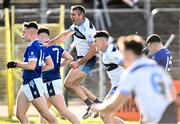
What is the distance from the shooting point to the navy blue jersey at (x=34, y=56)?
1322cm

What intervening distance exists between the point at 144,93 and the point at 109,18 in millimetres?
16783

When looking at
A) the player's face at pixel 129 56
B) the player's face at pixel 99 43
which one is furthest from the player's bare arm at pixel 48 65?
the player's face at pixel 129 56

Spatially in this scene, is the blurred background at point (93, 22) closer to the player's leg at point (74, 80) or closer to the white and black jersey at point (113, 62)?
the player's leg at point (74, 80)

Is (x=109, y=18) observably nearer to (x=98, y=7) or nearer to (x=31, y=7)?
(x=98, y=7)

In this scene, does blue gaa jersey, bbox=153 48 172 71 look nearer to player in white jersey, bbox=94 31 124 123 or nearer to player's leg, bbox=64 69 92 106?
player in white jersey, bbox=94 31 124 123

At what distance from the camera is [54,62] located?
608 inches

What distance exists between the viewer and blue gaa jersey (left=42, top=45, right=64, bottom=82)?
1512 cm

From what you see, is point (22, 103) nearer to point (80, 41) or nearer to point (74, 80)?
point (74, 80)

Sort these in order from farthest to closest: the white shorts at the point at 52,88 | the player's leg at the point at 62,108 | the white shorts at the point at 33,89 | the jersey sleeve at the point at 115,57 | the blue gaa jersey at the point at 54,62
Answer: the blue gaa jersey at the point at 54,62 → the white shorts at the point at 52,88 → the player's leg at the point at 62,108 → the jersey sleeve at the point at 115,57 → the white shorts at the point at 33,89

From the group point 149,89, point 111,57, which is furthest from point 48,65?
point 149,89

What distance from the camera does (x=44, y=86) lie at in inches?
572

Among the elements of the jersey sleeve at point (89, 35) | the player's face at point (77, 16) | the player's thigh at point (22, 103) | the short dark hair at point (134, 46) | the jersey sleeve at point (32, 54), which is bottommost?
the player's thigh at point (22, 103)

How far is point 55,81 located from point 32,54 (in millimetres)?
2084

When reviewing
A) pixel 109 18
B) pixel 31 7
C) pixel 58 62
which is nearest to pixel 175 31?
pixel 109 18
